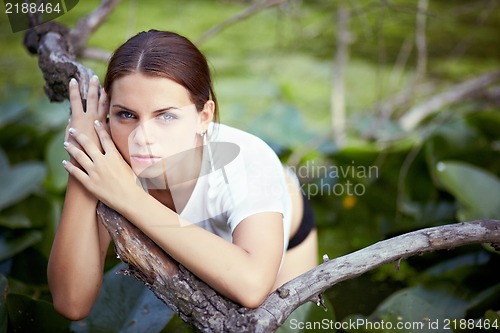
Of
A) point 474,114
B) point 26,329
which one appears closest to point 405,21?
point 474,114

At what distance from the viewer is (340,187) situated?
5.90 feet

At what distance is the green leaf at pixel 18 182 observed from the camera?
1545mm

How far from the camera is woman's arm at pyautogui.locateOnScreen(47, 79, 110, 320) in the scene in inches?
36.5

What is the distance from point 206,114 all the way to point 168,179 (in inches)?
4.2

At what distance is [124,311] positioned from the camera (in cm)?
116

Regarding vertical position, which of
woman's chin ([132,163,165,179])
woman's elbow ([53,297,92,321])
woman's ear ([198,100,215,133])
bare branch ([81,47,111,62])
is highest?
woman's ear ([198,100,215,133])

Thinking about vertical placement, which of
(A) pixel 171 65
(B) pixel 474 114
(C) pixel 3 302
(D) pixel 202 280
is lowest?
(B) pixel 474 114

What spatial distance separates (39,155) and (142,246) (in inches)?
51.7

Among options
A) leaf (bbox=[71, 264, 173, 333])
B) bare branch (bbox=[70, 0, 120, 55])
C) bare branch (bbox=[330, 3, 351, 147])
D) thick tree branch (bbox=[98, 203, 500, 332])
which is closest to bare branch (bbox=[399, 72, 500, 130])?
bare branch (bbox=[330, 3, 351, 147])

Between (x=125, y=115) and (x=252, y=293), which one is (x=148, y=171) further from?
(x=252, y=293)

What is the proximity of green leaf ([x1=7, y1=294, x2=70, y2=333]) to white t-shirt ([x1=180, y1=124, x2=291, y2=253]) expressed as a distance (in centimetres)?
32

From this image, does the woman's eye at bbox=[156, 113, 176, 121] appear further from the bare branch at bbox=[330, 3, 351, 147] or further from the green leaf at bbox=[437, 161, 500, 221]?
the bare branch at bbox=[330, 3, 351, 147]

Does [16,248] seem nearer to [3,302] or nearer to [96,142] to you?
[3,302]

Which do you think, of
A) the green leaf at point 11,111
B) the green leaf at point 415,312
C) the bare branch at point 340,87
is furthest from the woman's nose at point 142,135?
the green leaf at point 11,111
